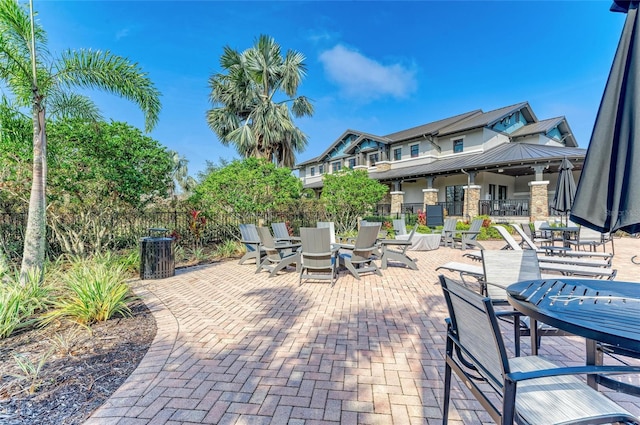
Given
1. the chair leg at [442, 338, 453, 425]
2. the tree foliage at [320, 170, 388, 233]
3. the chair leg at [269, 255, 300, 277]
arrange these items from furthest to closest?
the tree foliage at [320, 170, 388, 233] → the chair leg at [269, 255, 300, 277] → the chair leg at [442, 338, 453, 425]

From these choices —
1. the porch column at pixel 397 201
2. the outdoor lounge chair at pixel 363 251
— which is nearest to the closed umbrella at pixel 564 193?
the outdoor lounge chair at pixel 363 251

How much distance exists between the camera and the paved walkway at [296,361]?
206 centimetres

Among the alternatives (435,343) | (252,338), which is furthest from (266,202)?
(435,343)

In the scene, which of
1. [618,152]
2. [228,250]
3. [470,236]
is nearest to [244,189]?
[228,250]

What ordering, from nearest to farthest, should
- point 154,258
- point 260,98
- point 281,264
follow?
point 154,258 → point 281,264 → point 260,98

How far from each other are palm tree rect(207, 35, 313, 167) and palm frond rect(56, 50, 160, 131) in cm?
963

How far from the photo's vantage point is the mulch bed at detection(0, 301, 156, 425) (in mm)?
2111

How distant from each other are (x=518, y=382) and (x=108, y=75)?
7.29m

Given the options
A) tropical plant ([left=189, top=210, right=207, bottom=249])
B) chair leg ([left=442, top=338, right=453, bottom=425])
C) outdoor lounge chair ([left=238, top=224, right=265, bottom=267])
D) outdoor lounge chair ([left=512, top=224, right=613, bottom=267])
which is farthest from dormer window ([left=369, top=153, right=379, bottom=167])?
chair leg ([left=442, top=338, right=453, bottom=425])

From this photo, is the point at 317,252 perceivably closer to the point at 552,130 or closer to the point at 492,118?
the point at 492,118

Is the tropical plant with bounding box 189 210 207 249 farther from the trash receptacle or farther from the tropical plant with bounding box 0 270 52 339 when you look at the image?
the tropical plant with bounding box 0 270 52 339

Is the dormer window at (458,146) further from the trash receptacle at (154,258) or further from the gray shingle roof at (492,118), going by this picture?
the trash receptacle at (154,258)

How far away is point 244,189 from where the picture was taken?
394 inches

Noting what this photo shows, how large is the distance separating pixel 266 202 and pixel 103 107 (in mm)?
5398
